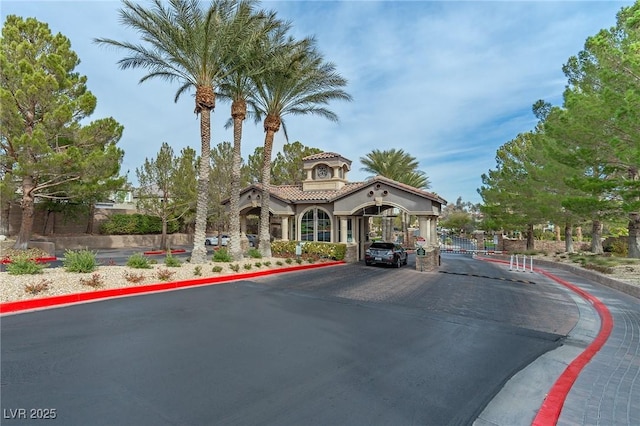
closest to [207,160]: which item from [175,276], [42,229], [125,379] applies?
[175,276]

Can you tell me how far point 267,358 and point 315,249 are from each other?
647 inches

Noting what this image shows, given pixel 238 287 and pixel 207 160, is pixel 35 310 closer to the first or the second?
pixel 238 287

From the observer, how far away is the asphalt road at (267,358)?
3.74 meters

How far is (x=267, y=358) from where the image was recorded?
17.1ft

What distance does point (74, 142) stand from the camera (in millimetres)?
20797

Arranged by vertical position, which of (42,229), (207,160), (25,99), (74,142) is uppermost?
(25,99)

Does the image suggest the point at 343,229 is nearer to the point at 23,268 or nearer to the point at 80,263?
the point at 80,263

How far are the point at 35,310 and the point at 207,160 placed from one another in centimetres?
966

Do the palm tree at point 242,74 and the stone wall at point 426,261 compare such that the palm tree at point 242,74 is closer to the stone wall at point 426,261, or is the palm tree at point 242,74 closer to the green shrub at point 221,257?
the green shrub at point 221,257

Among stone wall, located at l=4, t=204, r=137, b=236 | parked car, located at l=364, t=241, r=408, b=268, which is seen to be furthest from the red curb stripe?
stone wall, located at l=4, t=204, r=137, b=236

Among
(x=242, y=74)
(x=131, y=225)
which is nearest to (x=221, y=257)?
(x=242, y=74)

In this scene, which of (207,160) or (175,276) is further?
(207,160)

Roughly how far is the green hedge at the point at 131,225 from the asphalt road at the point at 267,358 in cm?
2715

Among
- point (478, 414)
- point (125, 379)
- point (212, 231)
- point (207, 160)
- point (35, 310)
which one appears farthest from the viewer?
point (212, 231)
